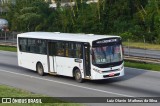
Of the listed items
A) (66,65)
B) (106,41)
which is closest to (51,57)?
(66,65)

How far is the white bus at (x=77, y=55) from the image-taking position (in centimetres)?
2342

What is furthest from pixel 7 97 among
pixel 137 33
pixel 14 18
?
pixel 14 18

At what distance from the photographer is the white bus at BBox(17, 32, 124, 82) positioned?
23.4 m

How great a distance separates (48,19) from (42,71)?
4060cm

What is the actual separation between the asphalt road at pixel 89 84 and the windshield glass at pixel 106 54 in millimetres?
1314

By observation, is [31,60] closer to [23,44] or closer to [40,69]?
[40,69]

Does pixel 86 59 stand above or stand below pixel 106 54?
below

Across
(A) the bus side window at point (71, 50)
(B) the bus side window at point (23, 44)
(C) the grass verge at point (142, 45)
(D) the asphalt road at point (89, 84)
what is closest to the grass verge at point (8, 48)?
(C) the grass verge at point (142, 45)

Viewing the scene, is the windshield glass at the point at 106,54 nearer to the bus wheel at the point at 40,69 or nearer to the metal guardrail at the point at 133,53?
the bus wheel at the point at 40,69

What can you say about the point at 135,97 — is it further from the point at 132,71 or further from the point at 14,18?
the point at 14,18

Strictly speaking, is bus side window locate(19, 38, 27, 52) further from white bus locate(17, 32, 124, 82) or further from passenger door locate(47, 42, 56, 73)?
passenger door locate(47, 42, 56, 73)

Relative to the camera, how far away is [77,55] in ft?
80.0

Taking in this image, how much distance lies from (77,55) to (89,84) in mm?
1775

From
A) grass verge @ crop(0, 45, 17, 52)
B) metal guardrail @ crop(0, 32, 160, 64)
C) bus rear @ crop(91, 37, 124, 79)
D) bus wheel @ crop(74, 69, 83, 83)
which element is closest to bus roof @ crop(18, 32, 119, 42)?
bus rear @ crop(91, 37, 124, 79)
